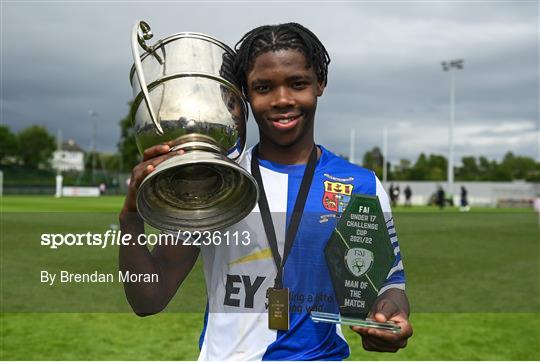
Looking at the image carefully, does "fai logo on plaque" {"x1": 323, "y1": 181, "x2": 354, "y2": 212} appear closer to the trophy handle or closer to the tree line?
the trophy handle

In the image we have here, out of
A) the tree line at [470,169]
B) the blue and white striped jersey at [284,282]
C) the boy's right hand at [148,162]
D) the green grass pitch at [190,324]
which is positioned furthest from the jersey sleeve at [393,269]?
the tree line at [470,169]

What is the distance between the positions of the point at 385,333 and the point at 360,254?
0.76 ft

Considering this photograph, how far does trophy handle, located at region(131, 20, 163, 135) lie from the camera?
1.38m

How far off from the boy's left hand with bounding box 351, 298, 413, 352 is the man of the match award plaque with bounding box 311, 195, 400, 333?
5cm

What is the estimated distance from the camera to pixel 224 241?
5.70 feet

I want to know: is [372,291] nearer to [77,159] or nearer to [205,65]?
[205,65]

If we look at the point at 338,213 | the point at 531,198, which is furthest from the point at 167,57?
the point at 531,198

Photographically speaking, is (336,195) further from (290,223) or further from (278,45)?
(278,45)

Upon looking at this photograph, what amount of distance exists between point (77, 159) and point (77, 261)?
115m

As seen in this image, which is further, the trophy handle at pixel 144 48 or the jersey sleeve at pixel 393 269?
the jersey sleeve at pixel 393 269

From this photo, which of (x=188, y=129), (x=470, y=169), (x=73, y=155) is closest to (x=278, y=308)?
(x=188, y=129)

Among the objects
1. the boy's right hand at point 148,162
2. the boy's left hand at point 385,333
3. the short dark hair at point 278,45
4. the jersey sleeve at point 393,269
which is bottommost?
the boy's left hand at point 385,333

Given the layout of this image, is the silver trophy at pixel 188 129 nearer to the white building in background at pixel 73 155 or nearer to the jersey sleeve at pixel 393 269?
the jersey sleeve at pixel 393 269

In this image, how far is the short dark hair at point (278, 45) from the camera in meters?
1.64
